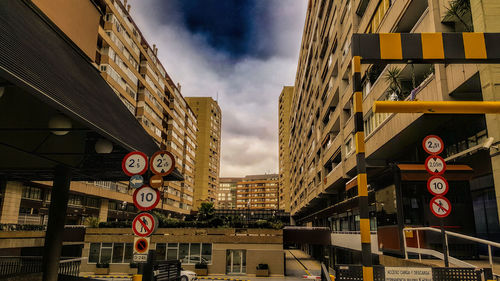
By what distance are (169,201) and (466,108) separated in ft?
258

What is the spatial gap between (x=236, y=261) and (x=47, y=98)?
28.2 metres

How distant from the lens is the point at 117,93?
50.3m

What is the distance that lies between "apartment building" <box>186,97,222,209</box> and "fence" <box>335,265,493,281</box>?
4419 inches

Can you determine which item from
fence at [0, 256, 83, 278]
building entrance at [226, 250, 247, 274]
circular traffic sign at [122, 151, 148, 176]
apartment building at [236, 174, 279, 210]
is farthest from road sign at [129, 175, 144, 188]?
apartment building at [236, 174, 279, 210]

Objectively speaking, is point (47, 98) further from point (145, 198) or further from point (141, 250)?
point (141, 250)

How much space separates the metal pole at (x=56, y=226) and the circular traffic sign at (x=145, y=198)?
6.67m

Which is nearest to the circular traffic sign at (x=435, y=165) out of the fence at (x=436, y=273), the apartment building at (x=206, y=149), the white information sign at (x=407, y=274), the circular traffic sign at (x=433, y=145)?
the circular traffic sign at (x=433, y=145)

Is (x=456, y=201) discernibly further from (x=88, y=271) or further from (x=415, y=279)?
(x=88, y=271)

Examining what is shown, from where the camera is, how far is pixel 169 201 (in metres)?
80.9

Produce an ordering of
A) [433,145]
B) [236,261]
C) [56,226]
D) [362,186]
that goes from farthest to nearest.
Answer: [236,261] → [56,226] → [433,145] → [362,186]

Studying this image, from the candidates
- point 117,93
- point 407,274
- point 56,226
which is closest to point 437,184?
point 407,274

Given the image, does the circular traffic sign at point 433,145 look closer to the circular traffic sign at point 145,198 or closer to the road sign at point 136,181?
the circular traffic sign at point 145,198

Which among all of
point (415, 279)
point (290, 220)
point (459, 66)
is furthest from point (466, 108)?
point (290, 220)

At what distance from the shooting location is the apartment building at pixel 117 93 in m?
12.2
